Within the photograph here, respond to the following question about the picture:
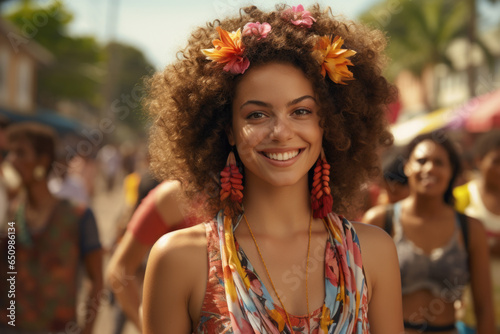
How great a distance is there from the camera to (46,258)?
4086mm

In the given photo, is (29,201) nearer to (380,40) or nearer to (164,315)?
(164,315)

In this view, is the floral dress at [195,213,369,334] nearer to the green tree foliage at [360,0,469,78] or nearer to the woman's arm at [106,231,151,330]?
the woman's arm at [106,231,151,330]

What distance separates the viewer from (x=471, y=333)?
13.1 ft

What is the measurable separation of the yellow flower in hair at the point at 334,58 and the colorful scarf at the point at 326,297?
0.58 metres

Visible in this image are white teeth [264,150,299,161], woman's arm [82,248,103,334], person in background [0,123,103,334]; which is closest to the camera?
white teeth [264,150,299,161]

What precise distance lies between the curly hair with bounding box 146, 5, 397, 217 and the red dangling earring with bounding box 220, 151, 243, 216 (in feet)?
0.33

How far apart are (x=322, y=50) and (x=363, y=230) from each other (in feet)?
2.20

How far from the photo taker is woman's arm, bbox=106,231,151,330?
3.62m

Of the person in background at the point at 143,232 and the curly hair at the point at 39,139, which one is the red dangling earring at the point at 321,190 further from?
the curly hair at the point at 39,139

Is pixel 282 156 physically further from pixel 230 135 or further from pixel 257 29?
pixel 257 29

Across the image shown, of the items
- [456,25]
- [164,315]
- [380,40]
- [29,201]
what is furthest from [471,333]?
[456,25]

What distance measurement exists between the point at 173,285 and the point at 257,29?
933mm

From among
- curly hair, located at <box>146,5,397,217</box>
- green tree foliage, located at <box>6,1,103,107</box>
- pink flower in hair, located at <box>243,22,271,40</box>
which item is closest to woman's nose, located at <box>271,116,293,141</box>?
curly hair, located at <box>146,5,397,217</box>

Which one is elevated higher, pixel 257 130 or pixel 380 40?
pixel 380 40
